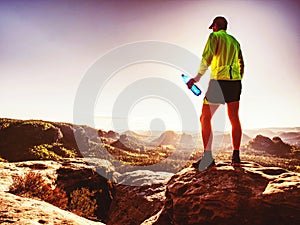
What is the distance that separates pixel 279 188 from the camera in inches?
174

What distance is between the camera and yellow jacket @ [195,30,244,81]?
4934mm

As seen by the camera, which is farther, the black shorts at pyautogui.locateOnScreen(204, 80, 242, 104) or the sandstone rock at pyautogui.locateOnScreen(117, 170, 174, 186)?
the sandstone rock at pyautogui.locateOnScreen(117, 170, 174, 186)

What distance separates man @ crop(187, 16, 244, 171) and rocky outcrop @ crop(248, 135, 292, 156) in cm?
4697

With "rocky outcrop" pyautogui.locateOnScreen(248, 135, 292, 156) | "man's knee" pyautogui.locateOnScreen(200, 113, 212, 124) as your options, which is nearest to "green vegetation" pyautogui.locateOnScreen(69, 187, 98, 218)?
"man's knee" pyautogui.locateOnScreen(200, 113, 212, 124)

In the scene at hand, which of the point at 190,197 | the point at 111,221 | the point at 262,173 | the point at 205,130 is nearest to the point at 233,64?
the point at 205,130

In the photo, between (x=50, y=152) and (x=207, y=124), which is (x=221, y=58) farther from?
(x=50, y=152)

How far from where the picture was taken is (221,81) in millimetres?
4895

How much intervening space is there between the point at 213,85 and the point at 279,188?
7.50 feet

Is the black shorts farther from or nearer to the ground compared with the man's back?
nearer to the ground

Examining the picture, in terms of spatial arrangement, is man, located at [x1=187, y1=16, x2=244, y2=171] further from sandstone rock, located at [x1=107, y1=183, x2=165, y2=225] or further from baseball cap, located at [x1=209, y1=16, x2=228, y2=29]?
sandstone rock, located at [x1=107, y1=183, x2=165, y2=225]

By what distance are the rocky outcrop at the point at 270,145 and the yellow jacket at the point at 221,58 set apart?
47.1 m

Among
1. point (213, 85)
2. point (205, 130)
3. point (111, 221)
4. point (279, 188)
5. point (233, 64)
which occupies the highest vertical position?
point (233, 64)

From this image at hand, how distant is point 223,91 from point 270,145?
49.9 metres

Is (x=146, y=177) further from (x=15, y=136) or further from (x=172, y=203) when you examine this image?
(x=15, y=136)
